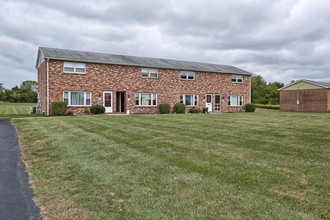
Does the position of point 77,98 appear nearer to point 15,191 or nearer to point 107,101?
point 107,101

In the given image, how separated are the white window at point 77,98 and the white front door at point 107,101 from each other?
126 centimetres

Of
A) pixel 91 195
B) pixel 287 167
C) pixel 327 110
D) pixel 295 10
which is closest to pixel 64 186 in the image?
pixel 91 195

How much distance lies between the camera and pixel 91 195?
4.57m

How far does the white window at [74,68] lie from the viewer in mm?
23516

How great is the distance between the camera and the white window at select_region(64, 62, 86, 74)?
23.5m

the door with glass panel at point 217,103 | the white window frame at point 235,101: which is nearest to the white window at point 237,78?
the white window frame at point 235,101

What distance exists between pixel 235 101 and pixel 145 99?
448 inches

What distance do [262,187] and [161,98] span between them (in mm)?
23510

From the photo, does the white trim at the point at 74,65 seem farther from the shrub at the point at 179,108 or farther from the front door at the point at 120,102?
the shrub at the point at 179,108

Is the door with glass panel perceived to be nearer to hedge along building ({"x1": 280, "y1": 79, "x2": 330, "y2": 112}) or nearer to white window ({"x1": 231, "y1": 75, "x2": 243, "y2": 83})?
white window ({"x1": 231, "y1": 75, "x2": 243, "y2": 83})

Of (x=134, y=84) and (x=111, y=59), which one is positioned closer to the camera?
(x=111, y=59)

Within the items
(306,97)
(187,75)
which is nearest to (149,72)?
(187,75)

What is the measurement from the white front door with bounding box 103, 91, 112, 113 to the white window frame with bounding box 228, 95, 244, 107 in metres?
13.9

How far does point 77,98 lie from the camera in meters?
24.1
